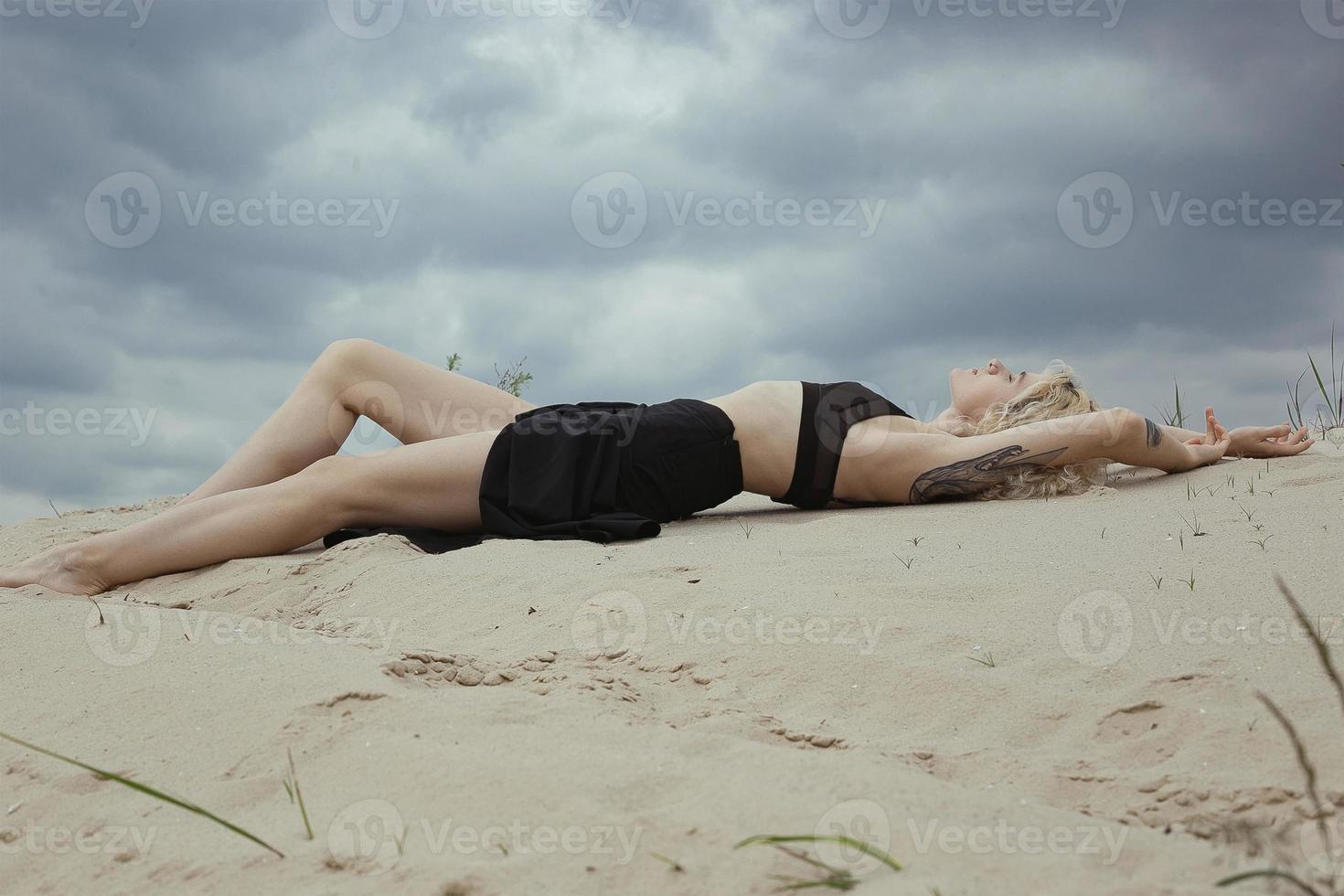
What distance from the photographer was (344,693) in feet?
6.09

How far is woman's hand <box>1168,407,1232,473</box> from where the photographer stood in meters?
4.12

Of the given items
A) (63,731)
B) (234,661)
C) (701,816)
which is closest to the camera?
(701,816)

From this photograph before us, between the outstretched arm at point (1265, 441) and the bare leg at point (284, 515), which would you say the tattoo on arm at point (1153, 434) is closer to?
A: the outstretched arm at point (1265, 441)

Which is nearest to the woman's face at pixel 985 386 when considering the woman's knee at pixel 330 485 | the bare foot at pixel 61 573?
the woman's knee at pixel 330 485

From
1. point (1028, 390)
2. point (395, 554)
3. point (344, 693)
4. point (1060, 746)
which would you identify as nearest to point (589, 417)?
point (395, 554)

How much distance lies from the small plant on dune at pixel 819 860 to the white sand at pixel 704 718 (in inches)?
0.7

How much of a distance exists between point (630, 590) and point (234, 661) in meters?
0.99

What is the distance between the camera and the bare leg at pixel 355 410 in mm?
4062

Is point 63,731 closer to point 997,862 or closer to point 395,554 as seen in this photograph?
point 395,554

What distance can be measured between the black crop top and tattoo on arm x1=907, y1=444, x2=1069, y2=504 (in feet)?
1.05

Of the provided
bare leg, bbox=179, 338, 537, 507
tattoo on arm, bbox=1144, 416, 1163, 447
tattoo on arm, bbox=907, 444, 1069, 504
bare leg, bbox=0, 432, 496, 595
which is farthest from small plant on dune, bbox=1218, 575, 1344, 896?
bare leg, bbox=179, 338, 537, 507

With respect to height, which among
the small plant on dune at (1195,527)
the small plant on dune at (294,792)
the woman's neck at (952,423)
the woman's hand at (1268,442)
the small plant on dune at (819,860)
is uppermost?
the woman's neck at (952,423)

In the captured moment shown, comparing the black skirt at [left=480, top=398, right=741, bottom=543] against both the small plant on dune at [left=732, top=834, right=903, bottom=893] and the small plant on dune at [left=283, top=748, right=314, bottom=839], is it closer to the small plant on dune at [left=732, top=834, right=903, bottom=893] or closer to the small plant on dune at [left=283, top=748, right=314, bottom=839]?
the small plant on dune at [left=283, top=748, right=314, bottom=839]

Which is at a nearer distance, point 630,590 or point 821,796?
point 821,796
